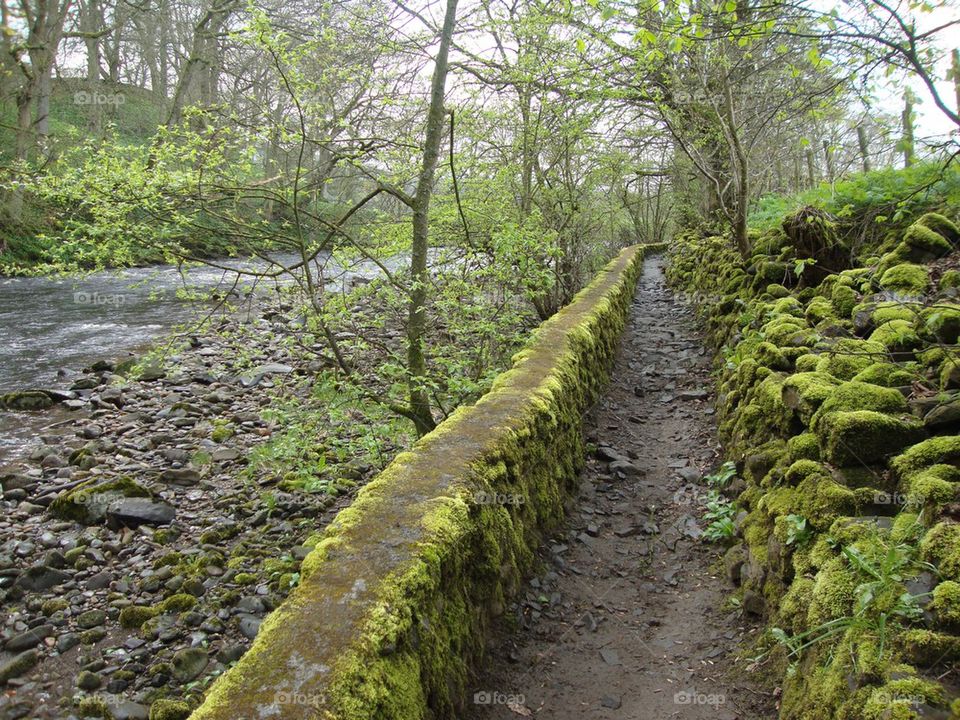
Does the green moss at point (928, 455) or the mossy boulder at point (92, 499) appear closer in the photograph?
the green moss at point (928, 455)

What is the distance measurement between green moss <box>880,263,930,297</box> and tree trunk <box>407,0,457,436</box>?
4142 mm

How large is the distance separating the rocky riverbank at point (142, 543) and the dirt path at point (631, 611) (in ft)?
5.28

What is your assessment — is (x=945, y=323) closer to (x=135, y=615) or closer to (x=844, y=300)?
(x=844, y=300)

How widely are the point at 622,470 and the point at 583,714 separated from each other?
297cm

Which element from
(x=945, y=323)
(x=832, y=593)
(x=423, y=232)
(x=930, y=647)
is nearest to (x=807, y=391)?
(x=945, y=323)

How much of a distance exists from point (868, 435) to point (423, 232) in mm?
4389

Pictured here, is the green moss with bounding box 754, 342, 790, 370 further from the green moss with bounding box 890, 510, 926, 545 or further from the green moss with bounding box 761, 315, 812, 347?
the green moss with bounding box 890, 510, 926, 545

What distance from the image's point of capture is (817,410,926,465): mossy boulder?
3186 mm

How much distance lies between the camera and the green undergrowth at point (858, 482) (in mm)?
2154

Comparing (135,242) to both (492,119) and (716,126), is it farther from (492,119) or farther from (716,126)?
(716,126)

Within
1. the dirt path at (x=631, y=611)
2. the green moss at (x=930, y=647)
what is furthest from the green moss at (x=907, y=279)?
the green moss at (x=930, y=647)

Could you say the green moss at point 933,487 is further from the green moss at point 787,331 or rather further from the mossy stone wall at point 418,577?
the green moss at point 787,331

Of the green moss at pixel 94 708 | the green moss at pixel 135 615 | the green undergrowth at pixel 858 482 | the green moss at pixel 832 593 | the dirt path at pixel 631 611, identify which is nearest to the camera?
the green undergrowth at pixel 858 482

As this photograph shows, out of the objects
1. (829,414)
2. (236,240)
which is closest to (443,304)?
(236,240)
